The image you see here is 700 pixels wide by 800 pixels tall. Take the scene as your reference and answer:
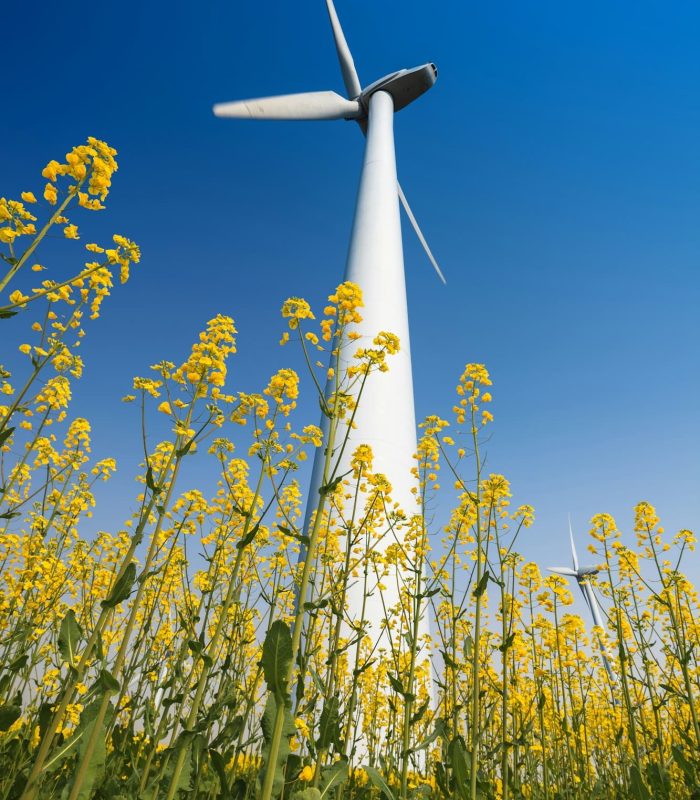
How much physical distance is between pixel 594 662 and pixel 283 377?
756 centimetres

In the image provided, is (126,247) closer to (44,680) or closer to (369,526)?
(369,526)

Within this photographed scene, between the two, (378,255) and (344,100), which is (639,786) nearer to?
(378,255)

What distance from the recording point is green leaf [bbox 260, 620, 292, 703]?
6.97 feet

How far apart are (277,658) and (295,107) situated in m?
21.4

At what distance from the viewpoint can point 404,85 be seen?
21.6 meters

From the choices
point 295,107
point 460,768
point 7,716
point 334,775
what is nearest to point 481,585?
point 460,768

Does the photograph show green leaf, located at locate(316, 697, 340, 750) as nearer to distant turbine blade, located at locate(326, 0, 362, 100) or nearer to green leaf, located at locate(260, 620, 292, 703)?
green leaf, located at locate(260, 620, 292, 703)

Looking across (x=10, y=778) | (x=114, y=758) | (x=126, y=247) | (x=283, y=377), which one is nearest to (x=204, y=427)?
(x=283, y=377)

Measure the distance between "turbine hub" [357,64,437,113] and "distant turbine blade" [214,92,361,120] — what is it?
897mm

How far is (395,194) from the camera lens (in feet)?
54.3

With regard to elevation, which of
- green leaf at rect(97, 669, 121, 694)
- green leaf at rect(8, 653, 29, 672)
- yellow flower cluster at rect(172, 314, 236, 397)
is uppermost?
yellow flower cluster at rect(172, 314, 236, 397)

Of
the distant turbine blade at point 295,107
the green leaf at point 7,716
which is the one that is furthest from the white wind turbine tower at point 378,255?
the green leaf at point 7,716

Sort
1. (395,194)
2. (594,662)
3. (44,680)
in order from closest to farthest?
(44,680)
(594,662)
(395,194)

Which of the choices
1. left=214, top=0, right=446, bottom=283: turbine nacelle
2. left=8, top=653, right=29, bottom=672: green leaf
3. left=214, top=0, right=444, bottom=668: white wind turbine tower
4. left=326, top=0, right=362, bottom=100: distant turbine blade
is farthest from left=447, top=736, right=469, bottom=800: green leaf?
left=326, top=0, right=362, bottom=100: distant turbine blade
